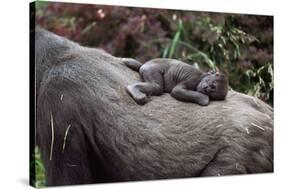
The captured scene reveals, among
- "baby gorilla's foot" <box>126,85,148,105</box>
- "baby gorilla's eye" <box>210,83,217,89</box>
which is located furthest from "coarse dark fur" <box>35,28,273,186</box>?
"baby gorilla's eye" <box>210,83,217,89</box>

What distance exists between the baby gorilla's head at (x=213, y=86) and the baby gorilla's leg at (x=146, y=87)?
0.39 metres

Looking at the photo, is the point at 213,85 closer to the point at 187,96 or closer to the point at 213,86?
the point at 213,86

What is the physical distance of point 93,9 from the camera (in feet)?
18.4

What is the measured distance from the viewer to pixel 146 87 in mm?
5250

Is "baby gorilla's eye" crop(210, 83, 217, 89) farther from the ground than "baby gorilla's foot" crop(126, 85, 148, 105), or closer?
farther from the ground

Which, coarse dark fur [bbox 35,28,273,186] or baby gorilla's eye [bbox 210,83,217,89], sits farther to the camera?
baby gorilla's eye [bbox 210,83,217,89]

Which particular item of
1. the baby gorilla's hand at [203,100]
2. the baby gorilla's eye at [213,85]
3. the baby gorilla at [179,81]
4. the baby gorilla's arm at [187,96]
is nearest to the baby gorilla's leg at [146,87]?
the baby gorilla at [179,81]

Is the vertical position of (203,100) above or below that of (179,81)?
below

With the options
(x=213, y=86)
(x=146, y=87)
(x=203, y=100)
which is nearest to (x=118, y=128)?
(x=146, y=87)

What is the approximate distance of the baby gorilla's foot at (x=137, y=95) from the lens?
203 inches

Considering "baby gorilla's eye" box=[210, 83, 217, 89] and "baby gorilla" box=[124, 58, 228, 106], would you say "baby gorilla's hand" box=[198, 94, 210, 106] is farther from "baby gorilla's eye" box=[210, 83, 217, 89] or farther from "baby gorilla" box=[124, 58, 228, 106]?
"baby gorilla's eye" box=[210, 83, 217, 89]

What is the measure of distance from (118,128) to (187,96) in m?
0.75

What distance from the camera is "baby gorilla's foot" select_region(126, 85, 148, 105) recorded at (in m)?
5.17

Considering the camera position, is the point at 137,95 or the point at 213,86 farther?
the point at 213,86
